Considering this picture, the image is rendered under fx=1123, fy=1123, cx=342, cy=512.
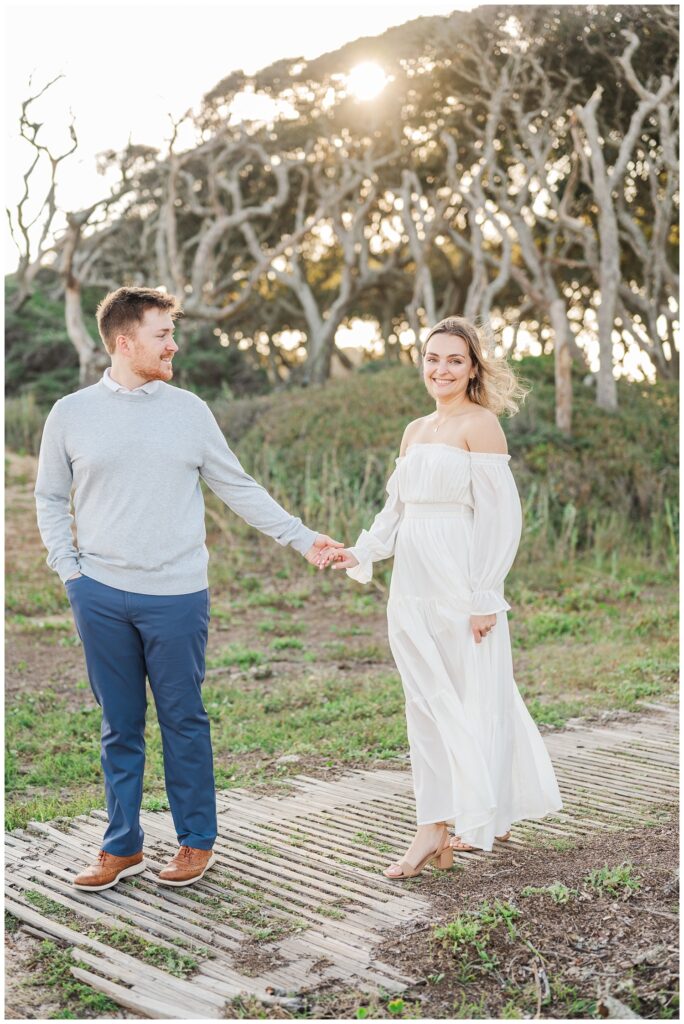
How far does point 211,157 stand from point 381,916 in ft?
65.5

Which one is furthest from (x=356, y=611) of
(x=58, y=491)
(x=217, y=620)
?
(x=58, y=491)

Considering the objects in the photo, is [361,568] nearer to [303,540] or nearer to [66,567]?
[303,540]

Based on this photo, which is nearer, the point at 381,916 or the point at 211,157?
the point at 381,916

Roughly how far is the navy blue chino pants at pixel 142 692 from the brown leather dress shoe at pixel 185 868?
30mm

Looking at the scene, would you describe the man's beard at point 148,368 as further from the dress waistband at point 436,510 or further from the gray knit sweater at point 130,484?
the dress waistband at point 436,510

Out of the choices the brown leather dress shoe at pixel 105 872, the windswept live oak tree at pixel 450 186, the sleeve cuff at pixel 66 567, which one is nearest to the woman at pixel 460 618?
the brown leather dress shoe at pixel 105 872

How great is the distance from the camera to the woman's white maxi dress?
4.24 m

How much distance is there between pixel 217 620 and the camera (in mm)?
10133

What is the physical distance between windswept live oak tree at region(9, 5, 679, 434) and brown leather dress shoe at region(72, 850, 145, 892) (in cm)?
1114

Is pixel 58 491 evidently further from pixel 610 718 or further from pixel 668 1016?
pixel 610 718

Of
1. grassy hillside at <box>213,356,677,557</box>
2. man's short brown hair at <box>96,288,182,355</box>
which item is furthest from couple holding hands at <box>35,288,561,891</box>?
grassy hillside at <box>213,356,677,557</box>

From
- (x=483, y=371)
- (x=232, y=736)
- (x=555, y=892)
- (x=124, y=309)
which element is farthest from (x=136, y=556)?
(x=232, y=736)

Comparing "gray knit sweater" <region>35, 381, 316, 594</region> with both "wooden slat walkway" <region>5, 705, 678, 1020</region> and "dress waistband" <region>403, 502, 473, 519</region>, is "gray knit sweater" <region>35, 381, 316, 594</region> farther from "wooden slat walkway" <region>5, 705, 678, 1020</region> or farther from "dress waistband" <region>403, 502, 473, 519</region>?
"wooden slat walkway" <region>5, 705, 678, 1020</region>

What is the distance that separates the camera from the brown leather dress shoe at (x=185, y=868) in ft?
13.5
